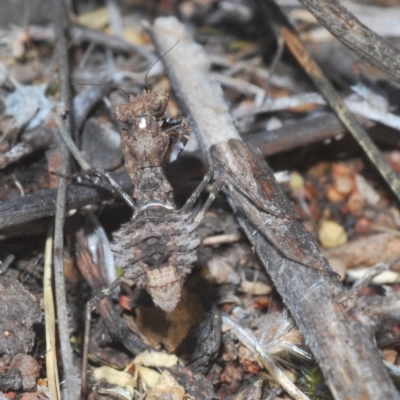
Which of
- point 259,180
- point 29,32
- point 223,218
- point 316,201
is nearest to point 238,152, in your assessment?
point 259,180

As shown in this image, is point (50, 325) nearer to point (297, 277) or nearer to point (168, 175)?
point (168, 175)

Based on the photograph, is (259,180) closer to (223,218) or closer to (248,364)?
(223,218)

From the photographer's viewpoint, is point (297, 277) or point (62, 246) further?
point (62, 246)

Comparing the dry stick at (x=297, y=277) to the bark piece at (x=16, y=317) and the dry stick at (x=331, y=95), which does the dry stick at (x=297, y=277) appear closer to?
the dry stick at (x=331, y=95)

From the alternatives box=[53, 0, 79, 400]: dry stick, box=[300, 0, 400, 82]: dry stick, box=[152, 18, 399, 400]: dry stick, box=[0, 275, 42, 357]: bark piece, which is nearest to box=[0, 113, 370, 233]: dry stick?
box=[53, 0, 79, 400]: dry stick

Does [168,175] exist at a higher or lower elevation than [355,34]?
lower

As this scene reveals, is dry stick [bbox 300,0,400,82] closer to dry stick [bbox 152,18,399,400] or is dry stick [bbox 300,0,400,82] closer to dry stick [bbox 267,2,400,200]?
dry stick [bbox 267,2,400,200]

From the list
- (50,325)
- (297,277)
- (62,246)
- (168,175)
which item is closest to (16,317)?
(50,325)
